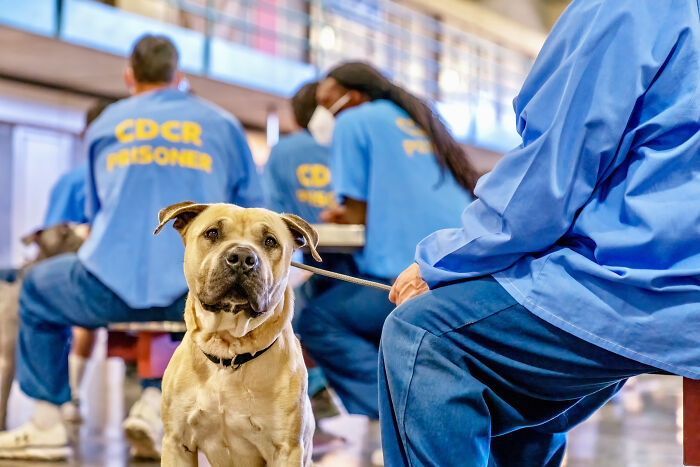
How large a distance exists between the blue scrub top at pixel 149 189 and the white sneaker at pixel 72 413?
1391 millimetres

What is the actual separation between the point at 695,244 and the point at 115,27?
6258mm

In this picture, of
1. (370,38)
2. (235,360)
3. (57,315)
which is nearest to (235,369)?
(235,360)

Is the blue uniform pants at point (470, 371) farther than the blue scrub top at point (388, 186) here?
No

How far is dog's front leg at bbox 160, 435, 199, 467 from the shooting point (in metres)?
1.95

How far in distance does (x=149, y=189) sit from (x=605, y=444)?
2.29 metres

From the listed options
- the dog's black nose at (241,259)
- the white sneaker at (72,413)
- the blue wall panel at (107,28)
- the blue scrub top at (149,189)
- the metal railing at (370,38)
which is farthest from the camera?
the metal railing at (370,38)

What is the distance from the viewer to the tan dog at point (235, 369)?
1912mm

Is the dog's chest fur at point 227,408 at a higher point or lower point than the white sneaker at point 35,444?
higher

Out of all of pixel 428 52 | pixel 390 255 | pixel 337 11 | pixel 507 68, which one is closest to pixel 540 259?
pixel 390 255

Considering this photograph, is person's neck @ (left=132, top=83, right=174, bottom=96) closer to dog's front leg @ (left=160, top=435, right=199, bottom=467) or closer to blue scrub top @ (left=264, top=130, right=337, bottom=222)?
blue scrub top @ (left=264, top=130, right=337, bottom=222)

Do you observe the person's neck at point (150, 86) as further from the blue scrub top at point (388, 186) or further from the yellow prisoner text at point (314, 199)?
the yellow prisoner text at point (314, 199)

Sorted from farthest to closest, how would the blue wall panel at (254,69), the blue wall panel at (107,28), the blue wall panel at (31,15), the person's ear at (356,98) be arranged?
the blue wall panel at (254,69) → the blue wall panel at (107,28) → the blue wall panel at (31,15) → the person's ear at (356,98)

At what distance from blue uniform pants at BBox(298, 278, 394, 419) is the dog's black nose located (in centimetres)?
150

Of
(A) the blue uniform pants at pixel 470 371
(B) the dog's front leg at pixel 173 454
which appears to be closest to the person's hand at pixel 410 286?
(A) the blue uniform pants at pixel 470 371
